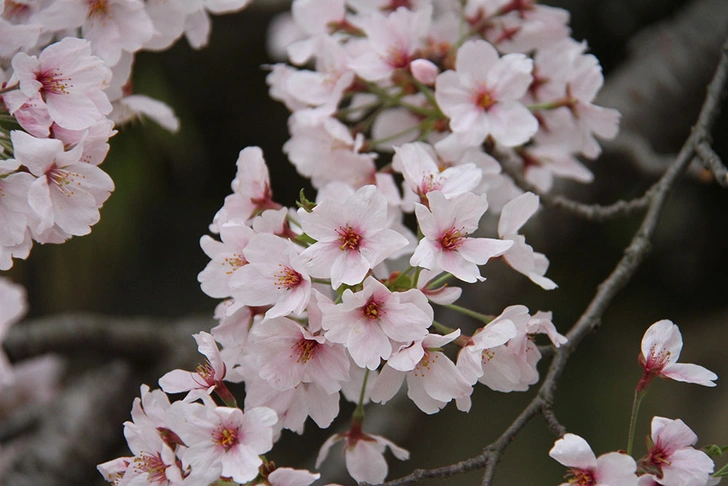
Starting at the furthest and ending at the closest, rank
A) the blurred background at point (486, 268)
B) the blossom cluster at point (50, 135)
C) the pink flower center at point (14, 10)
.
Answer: the blurred background at point (486, 268), the pink flower center at point (14, 10), the blossom cluster at point (50, 135)

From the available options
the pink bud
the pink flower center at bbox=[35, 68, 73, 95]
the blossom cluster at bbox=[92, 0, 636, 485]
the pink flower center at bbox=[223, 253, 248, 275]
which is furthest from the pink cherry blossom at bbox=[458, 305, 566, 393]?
the pink flower center at bbox=[35, 68, 73, 95]

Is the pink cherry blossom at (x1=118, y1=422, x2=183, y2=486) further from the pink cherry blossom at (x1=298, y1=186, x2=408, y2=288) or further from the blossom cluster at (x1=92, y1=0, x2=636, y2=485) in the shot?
the pink cherry blossom at (x1=298, y1=186, x2=408, y2=288)

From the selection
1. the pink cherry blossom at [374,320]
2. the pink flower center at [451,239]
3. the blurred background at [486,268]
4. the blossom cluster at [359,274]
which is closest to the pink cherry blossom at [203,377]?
the blossom cluster at [359,274]

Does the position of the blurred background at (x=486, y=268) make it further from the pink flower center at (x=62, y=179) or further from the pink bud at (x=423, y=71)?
the pink flower center at (x=62, y=179)

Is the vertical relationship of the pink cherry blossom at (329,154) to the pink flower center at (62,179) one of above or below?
below

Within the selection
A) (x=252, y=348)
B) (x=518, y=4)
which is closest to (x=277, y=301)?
(x=252, y=348)

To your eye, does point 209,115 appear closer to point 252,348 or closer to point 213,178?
point 213,178
